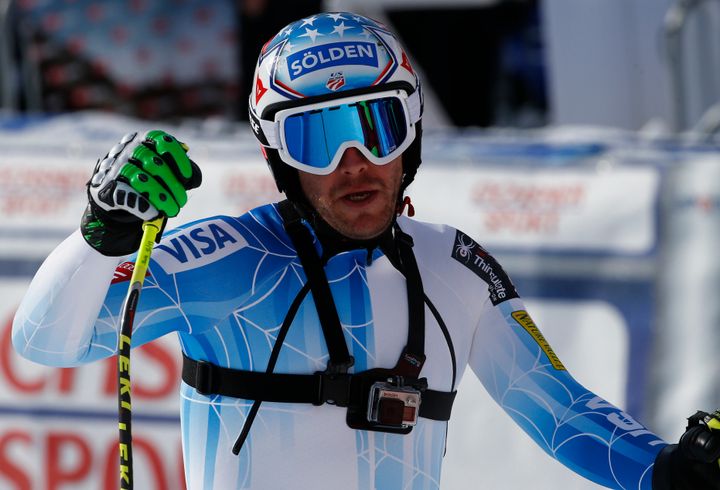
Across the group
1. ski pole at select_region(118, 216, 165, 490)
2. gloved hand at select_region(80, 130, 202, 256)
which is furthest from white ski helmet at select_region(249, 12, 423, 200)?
ski pole at select_region(118, 216, 165, 490)

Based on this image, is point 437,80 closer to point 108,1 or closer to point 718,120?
point 108,1

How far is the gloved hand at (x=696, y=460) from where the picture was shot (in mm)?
2586

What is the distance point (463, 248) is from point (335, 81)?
0.56 meters

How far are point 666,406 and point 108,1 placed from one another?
5.30 meters

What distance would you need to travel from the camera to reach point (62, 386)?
16.2 ft

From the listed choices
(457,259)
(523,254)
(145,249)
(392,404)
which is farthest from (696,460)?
(523,254)

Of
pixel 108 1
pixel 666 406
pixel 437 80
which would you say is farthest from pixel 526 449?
pixel 108 1

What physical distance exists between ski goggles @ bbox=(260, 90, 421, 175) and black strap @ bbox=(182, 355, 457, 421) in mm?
471

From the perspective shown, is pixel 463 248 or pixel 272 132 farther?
pixel 463 248

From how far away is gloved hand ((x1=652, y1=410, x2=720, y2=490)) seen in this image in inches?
102

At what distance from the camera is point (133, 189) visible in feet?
8.23

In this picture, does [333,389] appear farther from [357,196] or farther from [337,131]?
[337,131]

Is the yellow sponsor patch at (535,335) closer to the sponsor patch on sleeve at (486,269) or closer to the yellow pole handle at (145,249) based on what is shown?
the sponsor patch on sleeve at (486,269)

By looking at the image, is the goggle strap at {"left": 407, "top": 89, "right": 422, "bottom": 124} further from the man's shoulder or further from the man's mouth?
the man's shoulder
